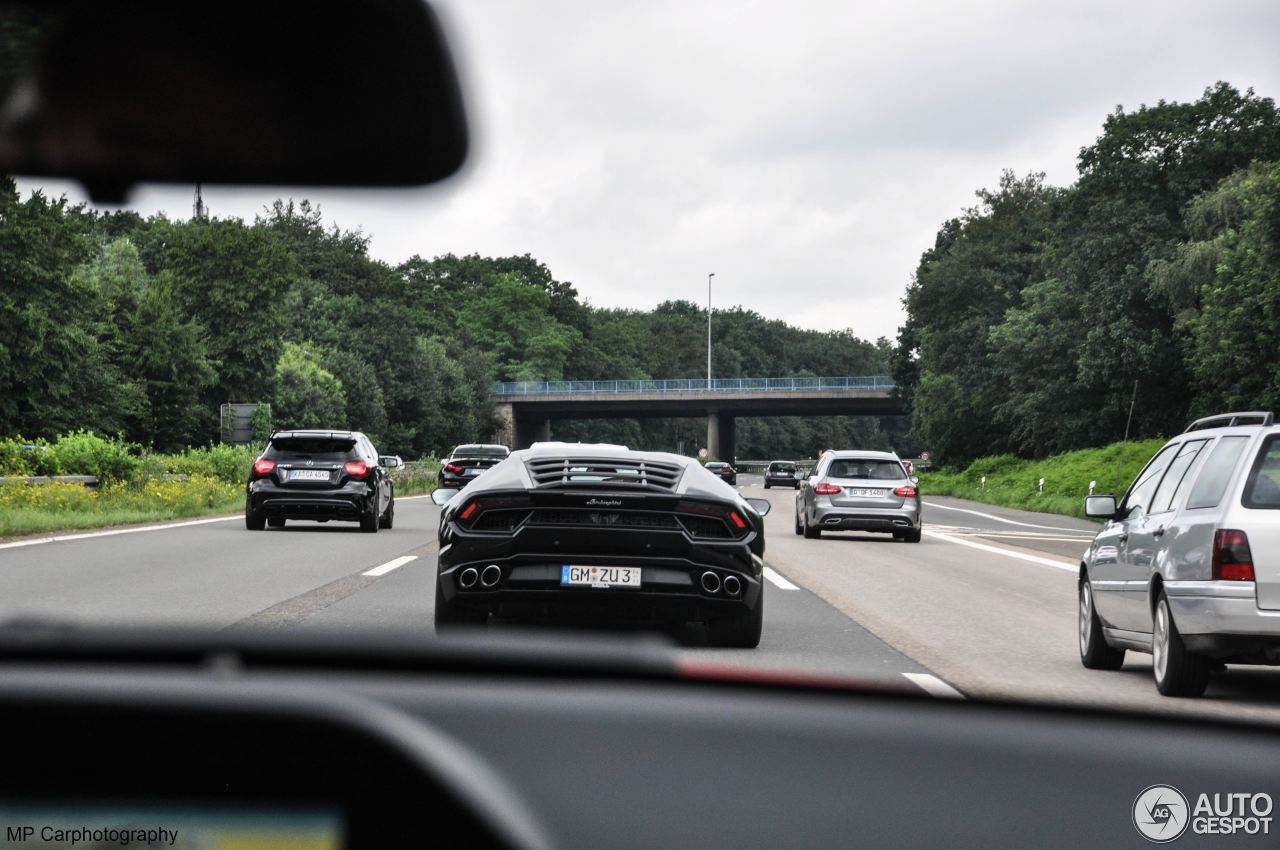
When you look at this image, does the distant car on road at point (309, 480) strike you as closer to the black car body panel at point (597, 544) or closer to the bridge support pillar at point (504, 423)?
the black car body panel at point (597, 544)

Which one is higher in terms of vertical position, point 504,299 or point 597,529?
point 504,299

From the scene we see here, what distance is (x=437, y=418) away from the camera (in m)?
96.7

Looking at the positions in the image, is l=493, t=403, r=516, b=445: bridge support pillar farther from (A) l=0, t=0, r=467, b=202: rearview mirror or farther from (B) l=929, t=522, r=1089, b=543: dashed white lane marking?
(A) l=0, t=0, r=467, b=202: rearview mirror

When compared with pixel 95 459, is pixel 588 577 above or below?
below

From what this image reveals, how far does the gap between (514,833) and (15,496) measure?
23.8m

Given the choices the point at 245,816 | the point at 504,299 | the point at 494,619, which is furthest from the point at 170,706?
the point at 504,299

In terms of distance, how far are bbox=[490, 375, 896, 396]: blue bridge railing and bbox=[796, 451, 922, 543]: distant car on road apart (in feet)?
255

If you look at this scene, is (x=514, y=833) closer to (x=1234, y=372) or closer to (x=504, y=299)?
(x=1234, y=372)

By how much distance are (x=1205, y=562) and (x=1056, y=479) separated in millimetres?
45714

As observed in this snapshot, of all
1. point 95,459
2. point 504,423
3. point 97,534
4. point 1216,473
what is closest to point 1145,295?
point 95,459

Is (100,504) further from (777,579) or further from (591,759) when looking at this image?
(591,759)

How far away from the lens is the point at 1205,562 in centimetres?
808

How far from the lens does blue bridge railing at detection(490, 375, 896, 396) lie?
343 feet

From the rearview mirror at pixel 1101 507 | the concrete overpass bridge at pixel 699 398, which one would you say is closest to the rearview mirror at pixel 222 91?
the rearview mirror at pixel 1101 507
